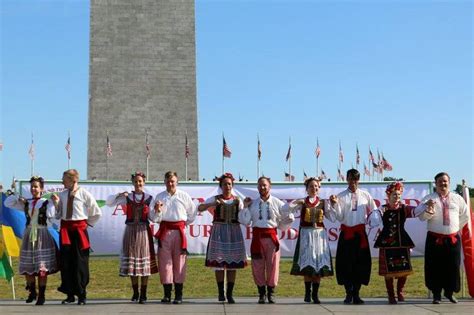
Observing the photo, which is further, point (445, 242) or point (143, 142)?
point (143, 142)

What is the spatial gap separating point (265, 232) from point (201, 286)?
100 inches

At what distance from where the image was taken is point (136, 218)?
348 inches

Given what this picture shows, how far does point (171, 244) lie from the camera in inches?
347

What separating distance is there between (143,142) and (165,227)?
20.6 meters

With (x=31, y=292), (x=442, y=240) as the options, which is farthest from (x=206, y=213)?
(x=442, y=240)

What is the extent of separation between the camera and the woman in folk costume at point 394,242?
345 inches

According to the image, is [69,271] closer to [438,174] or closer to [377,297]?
[377,297]

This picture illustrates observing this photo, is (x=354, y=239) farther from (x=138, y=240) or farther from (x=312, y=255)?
(x=138, y=240)

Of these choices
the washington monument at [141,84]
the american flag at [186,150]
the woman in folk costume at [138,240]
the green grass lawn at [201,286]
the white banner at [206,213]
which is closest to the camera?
the woman in folk costume at [138,240]

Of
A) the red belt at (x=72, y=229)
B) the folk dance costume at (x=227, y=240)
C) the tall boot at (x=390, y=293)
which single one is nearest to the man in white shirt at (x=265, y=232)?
the folk dance costume at (x=227, y=240)

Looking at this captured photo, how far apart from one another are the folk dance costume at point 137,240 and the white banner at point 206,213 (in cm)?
235

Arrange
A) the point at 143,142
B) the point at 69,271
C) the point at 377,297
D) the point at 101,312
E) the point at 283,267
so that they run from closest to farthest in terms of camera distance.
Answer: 1. the point at 101,312
2. the point at 69,271
3. the point at 377,297
4. the point at 283,267
5. the point at 143,142

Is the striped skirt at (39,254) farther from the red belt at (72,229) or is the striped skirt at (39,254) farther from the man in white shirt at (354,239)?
the man in white shirt at (354,239)

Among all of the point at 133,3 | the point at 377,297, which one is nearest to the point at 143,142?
the point at 133,3
